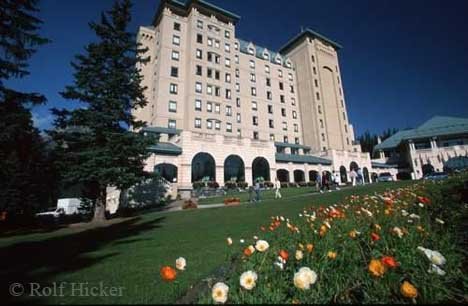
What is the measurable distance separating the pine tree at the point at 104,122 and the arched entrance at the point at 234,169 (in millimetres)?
16872

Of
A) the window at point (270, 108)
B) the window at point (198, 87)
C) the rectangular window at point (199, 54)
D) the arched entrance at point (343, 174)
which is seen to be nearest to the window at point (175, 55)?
the rectangular window at point (199, 54)

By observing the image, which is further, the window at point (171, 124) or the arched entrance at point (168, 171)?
the window at point (171, 124)

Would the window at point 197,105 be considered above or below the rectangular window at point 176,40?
below

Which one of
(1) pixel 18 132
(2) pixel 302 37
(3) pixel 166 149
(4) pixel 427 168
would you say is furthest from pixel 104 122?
(4) pixel 427 168

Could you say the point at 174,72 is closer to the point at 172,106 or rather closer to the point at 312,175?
the point at 172,106

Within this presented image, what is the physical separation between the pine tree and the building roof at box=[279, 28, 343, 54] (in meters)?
46.6

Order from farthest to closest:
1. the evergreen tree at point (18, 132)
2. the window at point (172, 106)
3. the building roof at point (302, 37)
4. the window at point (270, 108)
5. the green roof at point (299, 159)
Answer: the building roof at point (302, 37) → the window at point (270, 108) → the window at point (172, 106) → the green roof at point (299, 159) → the evergreen tree at point (18, 132)

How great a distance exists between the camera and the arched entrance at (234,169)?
31811 mm

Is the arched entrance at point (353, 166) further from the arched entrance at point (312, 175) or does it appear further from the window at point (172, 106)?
the window at point (172, 106)

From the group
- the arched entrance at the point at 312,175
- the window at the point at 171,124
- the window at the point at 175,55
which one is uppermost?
the window at the point at 175,55

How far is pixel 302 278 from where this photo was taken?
1904 mm

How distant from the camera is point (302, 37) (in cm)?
5325

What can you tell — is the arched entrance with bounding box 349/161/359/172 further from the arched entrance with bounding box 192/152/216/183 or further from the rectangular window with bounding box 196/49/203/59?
the rectangular window with bounding box 196/49/203/59

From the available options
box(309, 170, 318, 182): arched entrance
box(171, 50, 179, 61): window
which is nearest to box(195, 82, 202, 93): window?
box(171, 50, 179, 61): window
